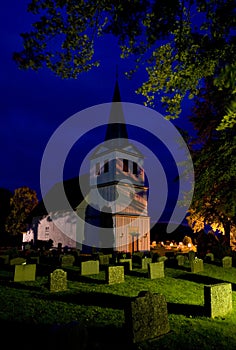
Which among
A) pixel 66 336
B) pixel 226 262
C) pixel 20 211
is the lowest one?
pixel 226 262

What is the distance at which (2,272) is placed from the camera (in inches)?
578

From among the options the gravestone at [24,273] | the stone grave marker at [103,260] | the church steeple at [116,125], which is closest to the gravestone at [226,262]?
the stone grave marker at [103,260]

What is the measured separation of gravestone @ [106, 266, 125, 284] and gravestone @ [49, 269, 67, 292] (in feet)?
6.75

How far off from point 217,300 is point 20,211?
125 ft

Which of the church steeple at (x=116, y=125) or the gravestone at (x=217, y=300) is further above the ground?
the church steeple at (x=116, y=125)

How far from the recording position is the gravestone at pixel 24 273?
39.6 feet

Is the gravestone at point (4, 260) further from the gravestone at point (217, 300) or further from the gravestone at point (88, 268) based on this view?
the gravestone at point (217, 300)

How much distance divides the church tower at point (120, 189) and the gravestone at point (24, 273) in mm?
14981

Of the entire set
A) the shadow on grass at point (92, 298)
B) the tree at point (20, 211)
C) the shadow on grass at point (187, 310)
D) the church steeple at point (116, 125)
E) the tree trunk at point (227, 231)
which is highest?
the church steeple at point (116, 125)

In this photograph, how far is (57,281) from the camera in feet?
34.4

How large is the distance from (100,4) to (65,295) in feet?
29.6

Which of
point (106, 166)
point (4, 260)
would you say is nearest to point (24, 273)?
point (4, 260)

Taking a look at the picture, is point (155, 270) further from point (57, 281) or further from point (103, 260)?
point (103, 260)

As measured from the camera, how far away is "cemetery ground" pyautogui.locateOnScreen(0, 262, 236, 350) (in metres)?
5.38
